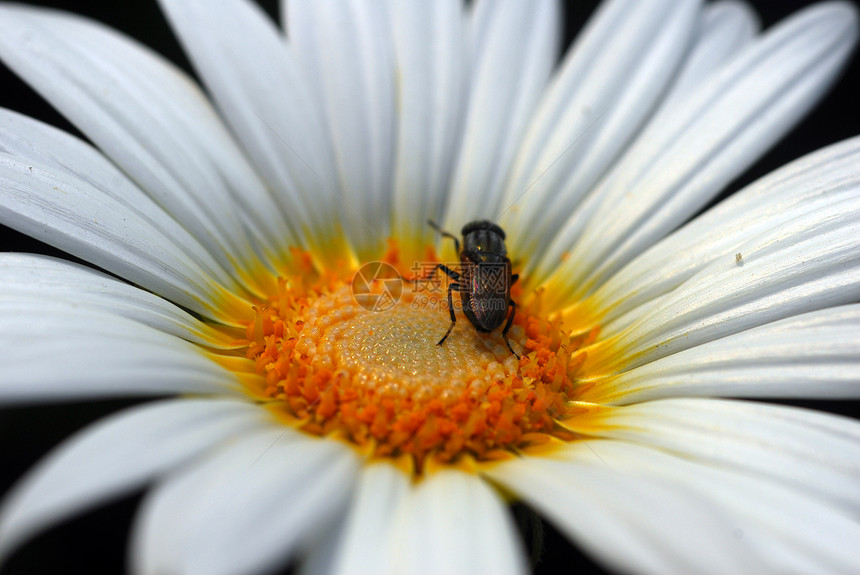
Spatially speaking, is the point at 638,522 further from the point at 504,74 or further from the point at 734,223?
the point at 504,74

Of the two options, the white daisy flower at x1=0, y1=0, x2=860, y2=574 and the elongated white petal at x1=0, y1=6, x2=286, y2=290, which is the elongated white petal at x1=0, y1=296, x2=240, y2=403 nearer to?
the white daisy flower at x1=0, y1=0, x2=860, y2=574

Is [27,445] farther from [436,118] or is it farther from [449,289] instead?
[436,118]

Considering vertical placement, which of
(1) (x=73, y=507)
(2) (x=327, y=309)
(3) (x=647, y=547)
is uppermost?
(2) (x=327, y=309)

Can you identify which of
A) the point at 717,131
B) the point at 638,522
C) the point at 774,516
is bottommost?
the point at 638,522

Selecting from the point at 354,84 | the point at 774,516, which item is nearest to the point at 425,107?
the point at 354,84

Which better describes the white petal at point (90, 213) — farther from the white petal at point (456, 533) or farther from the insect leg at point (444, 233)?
the white petal at point (456, 533)

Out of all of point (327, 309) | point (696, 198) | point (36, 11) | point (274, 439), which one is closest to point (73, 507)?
point (274, 439)

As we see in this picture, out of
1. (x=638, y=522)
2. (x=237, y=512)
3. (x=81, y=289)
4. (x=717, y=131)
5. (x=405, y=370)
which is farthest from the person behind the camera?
(x=717, y=131)
